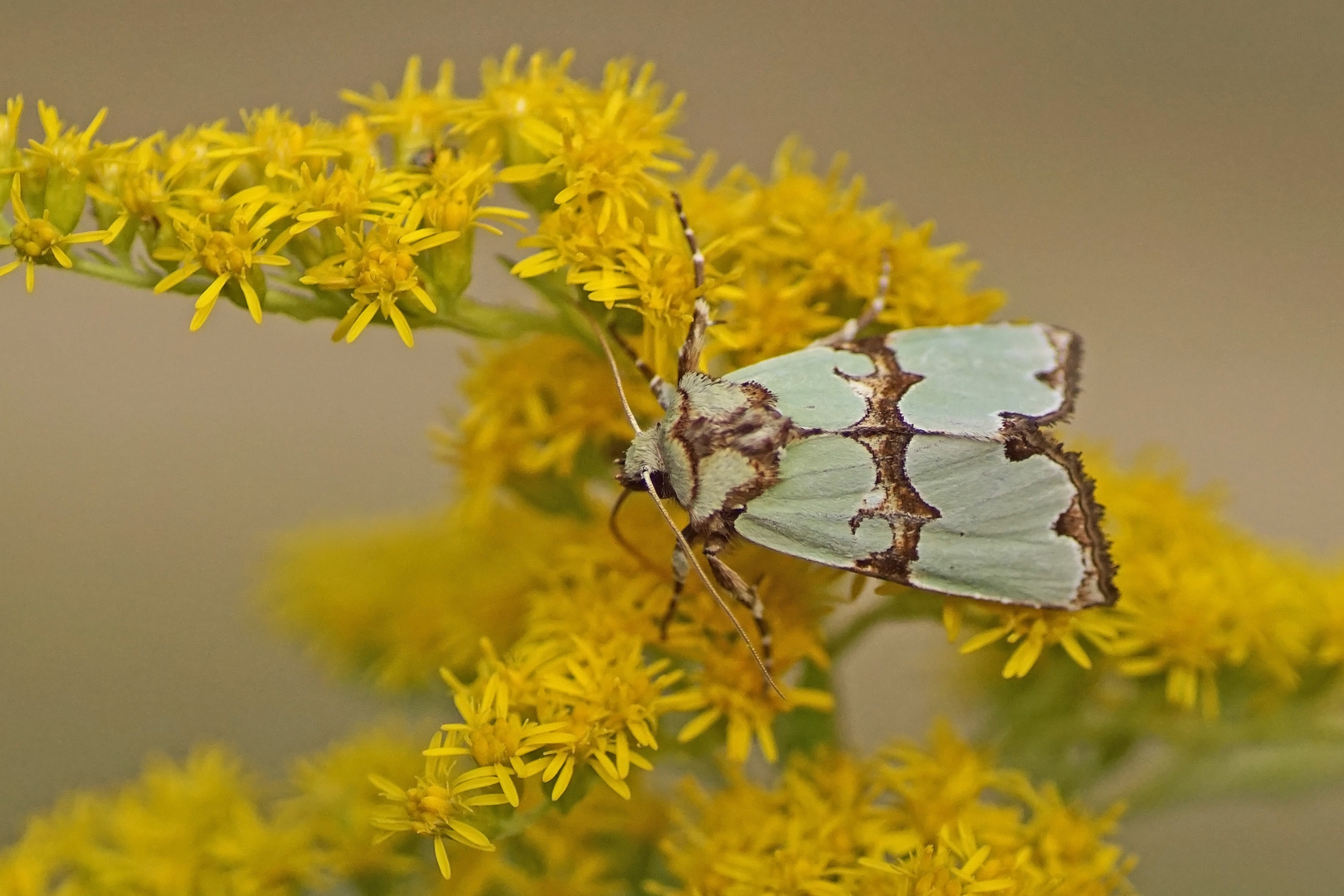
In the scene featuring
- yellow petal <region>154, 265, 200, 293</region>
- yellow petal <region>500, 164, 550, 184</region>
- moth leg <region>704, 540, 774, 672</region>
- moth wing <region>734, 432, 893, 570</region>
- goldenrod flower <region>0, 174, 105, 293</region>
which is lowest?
moth leg <region>704, 540, 774, 672</region>

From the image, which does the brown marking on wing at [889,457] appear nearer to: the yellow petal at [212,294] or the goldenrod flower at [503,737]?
the goldenrod flower at [503,737]

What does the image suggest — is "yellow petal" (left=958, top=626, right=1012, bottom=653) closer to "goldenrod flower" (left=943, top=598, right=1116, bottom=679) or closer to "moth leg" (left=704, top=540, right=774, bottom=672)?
"goldenrod flower" (left=943, top=598, right=1116, bottom=679)

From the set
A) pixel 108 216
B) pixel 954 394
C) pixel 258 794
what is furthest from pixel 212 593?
pixel 954 394

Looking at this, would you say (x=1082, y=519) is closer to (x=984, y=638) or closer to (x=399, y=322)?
(x=984, y=638)

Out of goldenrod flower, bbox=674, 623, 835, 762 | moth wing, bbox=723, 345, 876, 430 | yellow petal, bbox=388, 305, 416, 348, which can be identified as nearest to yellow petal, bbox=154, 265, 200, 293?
yellow petal, bbox=388, 305, 416, 348

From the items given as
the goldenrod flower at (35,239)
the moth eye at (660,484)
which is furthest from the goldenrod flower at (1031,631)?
the goldenrod flower at (35,239)

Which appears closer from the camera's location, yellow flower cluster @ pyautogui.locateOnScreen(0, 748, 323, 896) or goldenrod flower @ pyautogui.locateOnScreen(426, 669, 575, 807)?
goldenrod flower @ pyautogui.locateOnScreen(426, 669, 575, 807)
